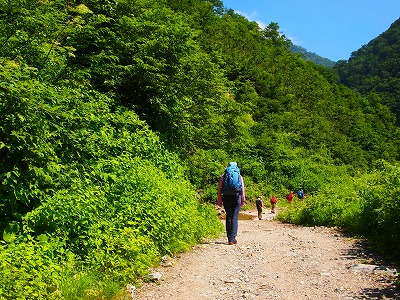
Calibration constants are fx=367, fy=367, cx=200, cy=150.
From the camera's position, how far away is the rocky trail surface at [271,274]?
525 centimetres

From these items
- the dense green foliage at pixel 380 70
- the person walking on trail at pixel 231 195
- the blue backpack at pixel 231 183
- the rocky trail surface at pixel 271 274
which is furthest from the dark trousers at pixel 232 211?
the dense green foliage at pixel 380 70

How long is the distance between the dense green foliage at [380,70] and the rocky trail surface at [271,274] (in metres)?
84.5

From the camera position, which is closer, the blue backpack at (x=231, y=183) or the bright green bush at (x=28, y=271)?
the bright green bush at (x=28, y=271)

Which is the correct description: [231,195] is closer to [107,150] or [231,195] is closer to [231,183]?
[231,183]

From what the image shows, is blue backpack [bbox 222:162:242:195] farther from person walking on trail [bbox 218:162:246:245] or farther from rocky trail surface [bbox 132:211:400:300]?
rocky trail surface [bbox 132:211:400:300]

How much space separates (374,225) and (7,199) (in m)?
8.95

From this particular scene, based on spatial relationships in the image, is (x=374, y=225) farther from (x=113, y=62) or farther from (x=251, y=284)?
(x=113, y=62)

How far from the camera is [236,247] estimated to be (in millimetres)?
8984

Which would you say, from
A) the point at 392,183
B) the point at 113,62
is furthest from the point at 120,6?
the point at 392,183

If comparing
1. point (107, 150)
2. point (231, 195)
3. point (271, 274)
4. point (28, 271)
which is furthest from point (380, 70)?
point (28, 271)

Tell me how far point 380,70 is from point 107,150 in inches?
4425

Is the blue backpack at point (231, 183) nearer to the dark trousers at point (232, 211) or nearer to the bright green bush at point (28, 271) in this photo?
the dark trousers at point (232, 211)

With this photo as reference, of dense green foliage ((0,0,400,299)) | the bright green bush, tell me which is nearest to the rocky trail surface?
dense green foliage ((0,0,400,299))

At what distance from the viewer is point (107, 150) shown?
26.1ft
